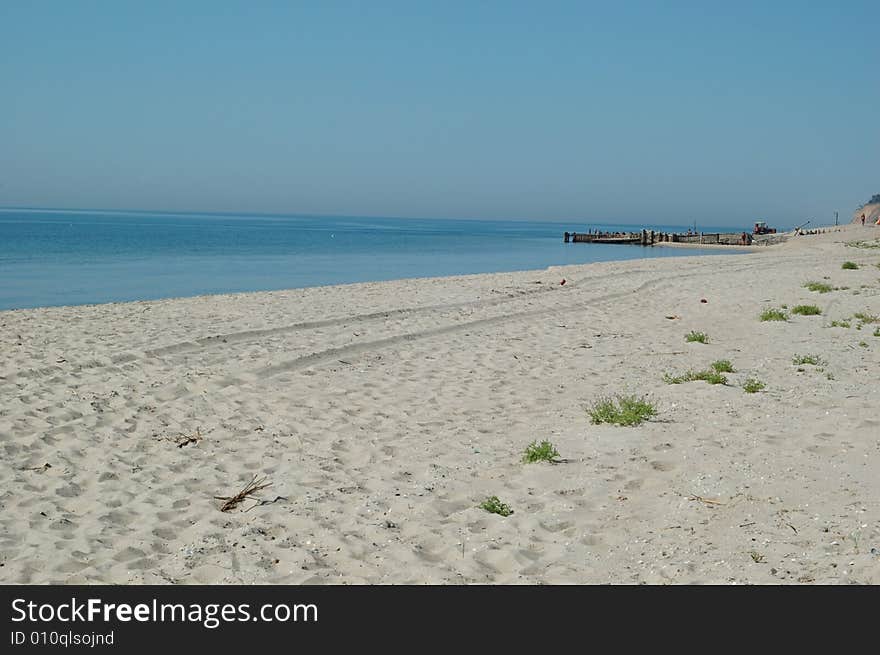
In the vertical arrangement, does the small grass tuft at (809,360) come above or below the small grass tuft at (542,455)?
above

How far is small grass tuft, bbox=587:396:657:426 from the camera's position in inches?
288

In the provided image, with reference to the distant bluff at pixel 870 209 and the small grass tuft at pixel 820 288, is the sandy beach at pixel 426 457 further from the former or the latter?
the distant bluff at pixel 870 209

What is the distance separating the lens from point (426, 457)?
6.74m

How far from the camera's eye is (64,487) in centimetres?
585

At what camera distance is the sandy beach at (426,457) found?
15.2ft

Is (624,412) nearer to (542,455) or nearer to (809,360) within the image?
(542,455)

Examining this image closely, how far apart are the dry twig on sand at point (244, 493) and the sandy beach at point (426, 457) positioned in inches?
2.2

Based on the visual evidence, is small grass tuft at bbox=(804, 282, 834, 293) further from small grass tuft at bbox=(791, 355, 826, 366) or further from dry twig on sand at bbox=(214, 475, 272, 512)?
dry twig on sand at bbox=(214, 475, 272, 512)

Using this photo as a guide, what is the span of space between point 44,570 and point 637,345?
30.8 ft

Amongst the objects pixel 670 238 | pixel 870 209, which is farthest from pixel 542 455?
pixel 870 209

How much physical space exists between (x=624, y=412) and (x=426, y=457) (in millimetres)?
2043

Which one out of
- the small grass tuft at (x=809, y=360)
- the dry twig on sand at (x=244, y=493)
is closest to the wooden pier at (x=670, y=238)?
the small grass tuft at (x=809, y=360)
